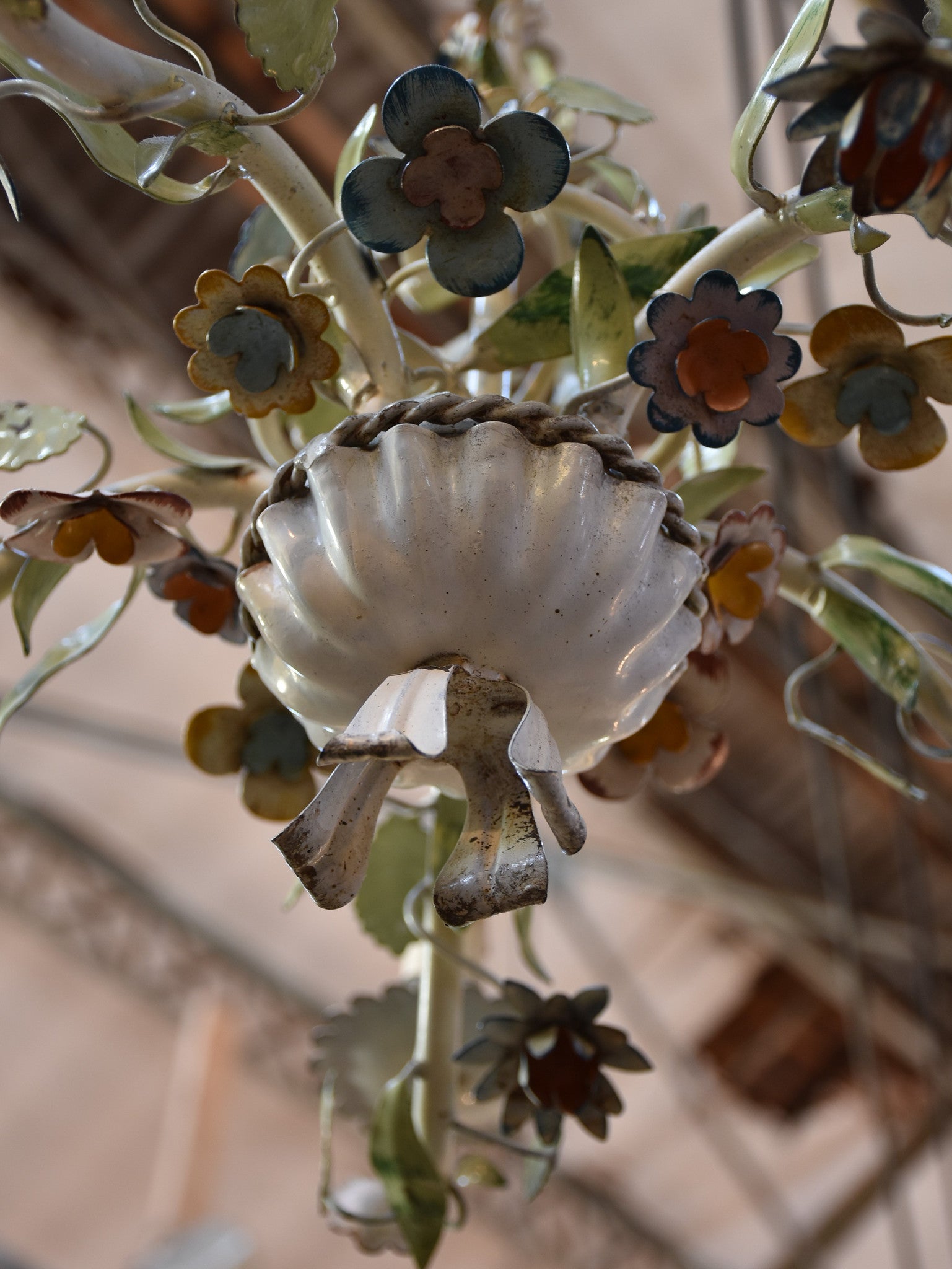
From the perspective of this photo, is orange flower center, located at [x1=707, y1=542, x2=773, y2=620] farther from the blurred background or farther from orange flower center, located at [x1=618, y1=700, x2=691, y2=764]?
the blurred background

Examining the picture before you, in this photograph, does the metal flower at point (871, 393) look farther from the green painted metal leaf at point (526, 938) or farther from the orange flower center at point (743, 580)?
the green painted metal leaf at point (526, 938)

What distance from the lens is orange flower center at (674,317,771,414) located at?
1.98 feet

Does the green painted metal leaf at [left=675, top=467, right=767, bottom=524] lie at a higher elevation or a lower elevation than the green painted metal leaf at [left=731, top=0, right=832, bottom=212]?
lower

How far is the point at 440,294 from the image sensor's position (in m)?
0.90

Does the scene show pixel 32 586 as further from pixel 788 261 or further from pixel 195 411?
pixel 788 261

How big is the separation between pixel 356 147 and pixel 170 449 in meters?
0.20

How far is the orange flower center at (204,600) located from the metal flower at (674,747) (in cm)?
23

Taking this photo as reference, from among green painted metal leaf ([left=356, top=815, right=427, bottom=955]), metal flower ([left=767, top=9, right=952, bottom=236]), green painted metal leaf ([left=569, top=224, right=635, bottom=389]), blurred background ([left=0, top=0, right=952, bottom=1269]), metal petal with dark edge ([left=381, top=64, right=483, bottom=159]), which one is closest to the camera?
metal flower ([left=767, top=9, right=952, bottom=236])

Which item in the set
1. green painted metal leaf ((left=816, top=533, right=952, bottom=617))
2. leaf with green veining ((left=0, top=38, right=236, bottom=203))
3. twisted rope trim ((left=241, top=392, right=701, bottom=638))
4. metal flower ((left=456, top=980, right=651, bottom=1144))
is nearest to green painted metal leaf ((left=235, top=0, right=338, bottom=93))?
leaf with green veining ((left=0, top=38, right=236, bottom=203))

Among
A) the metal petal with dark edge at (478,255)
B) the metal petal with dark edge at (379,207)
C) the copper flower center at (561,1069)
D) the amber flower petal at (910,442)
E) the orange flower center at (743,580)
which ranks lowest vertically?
the copper flower center at (561,1069)

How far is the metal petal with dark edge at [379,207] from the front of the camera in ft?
1.87

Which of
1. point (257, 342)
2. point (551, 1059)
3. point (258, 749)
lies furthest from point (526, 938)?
point (257, 342)

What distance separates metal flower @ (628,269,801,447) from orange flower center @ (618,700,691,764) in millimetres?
207

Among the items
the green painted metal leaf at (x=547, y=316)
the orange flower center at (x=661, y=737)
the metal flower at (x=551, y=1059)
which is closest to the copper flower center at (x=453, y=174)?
the green painted metal leaf at (x=547, y=316)
